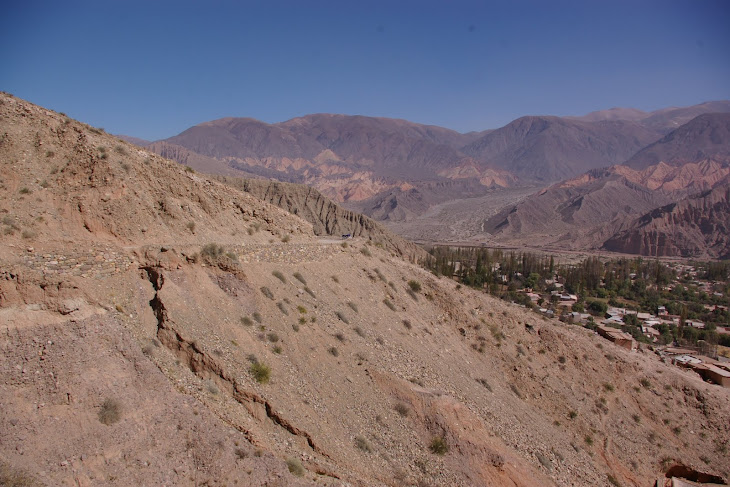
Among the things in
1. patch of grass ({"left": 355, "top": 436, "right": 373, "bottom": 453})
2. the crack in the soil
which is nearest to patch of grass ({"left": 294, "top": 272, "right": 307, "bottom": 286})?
the crack in the soil

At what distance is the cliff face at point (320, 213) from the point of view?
64875mm

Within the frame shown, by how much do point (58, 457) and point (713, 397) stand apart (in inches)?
1020

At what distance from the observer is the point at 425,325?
65.4ft

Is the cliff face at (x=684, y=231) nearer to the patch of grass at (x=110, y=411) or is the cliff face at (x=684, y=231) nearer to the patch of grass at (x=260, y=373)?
the patch of grass at (x=260, y=373)

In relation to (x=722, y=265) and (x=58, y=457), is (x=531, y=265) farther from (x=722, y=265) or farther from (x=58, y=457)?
(x=58, y=457)

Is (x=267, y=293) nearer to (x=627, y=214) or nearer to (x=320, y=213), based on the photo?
(x=320, y=213)

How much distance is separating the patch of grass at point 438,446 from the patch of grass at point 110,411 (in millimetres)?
Result: 8095

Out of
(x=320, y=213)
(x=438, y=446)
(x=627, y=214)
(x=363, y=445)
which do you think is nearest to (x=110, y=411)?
(x=363, y=445)

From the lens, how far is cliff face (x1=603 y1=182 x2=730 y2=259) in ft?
334

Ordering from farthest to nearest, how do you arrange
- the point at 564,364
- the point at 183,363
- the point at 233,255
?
the point at 564,364, the point at 233,255, the point at 183,363

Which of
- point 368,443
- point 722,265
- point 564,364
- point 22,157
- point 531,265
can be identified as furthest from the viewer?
point 722,265

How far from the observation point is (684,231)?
105 metres

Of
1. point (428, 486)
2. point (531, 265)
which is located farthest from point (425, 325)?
point (531, 265)

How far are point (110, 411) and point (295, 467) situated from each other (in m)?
3.87
